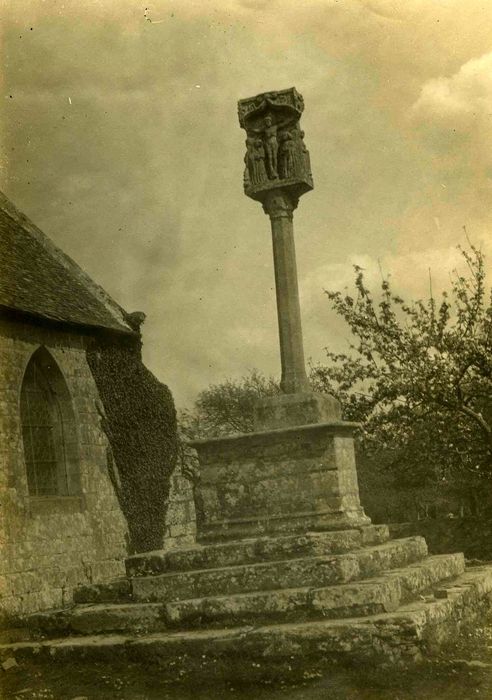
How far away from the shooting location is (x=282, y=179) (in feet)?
29.8

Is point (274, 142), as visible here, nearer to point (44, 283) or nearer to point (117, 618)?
point (117, 618)

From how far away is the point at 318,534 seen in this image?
7.70 m

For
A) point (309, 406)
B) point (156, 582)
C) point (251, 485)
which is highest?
point (309, 406)

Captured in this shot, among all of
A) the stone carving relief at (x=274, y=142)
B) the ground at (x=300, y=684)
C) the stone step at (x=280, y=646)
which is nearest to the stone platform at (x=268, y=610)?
the stone step at (x=280, y=646)

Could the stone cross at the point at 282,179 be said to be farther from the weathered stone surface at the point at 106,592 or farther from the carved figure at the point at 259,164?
the weathered stone surface at the point at 106,592

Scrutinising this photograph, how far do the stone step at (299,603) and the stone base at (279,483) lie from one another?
107 centimetres

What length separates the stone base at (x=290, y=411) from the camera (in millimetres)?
8555

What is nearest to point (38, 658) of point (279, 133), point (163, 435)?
point (279, 133)

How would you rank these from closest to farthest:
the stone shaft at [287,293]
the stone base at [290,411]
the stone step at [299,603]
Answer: the stone step at [299,603]
the stone base at [290,411]
the stone shaft at [287,293]

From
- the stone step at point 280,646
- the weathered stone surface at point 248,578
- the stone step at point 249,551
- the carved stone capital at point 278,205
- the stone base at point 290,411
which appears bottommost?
the stone step at point 280,646

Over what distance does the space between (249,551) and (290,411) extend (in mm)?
1654

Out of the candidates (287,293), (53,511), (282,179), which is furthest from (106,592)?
(53,511)

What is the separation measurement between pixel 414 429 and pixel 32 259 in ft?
27.5

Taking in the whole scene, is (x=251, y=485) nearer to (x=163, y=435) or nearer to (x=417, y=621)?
(x=417, y=621)
